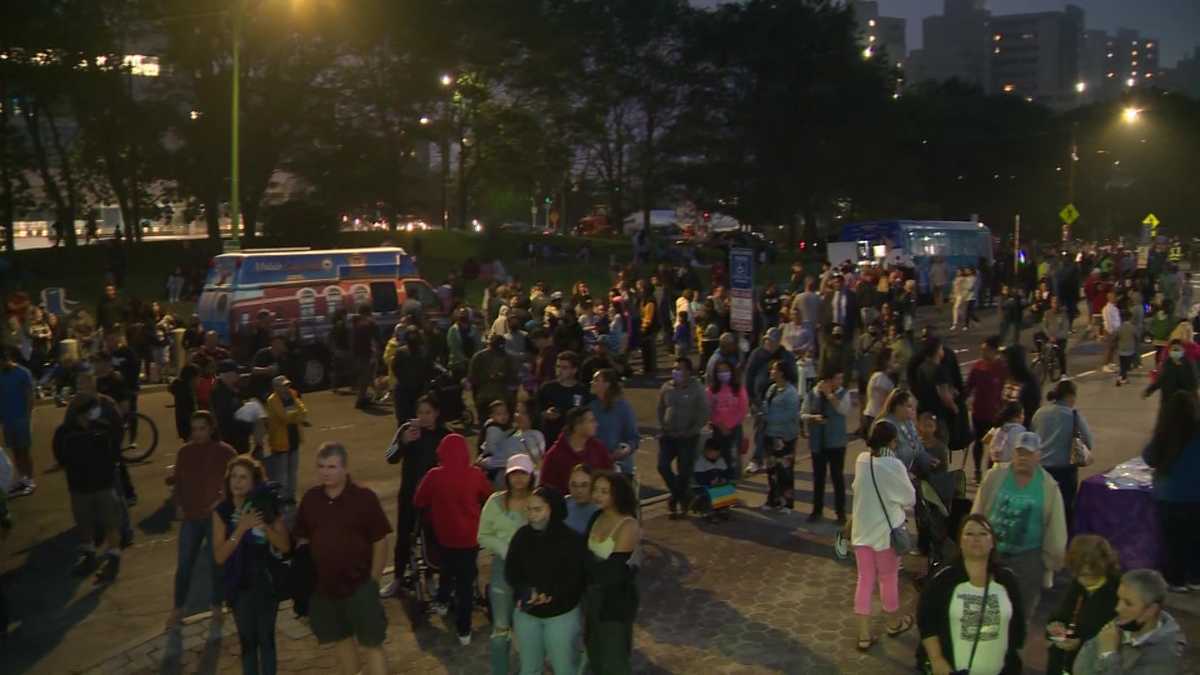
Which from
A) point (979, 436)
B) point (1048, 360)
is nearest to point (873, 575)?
point (979, 436)

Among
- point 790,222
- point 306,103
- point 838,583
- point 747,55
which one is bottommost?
point 838,583

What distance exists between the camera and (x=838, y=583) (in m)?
8.66

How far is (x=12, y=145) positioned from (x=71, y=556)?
32.1m

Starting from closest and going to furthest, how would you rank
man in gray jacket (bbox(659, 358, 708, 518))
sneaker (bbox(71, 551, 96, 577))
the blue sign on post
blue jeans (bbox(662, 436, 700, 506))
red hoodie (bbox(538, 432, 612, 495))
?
red hoodie (bbox(538, 432, 612, 495)) → sneaker (bbox(71, 551, 96, 577)) → man in gray jacket (bbox(659, 358, 708, 518)) → blue jeans (bbox(662, 436, 700, 506)) → the blue sign on post

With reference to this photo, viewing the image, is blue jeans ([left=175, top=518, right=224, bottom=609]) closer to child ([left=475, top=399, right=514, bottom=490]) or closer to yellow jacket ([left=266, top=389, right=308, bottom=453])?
child ([left=475, top=399, right=514, bottom=490])

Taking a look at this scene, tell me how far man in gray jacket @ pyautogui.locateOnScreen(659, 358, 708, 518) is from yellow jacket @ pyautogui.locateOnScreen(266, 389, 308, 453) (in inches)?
144

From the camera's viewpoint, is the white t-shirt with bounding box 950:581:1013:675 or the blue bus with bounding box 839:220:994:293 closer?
the white t-shirt with bounding box 950:581:1013:675

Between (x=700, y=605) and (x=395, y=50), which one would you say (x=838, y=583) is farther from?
(x=395, y=50)

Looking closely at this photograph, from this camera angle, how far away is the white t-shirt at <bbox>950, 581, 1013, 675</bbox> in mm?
4934

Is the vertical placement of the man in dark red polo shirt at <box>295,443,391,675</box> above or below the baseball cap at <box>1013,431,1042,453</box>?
below

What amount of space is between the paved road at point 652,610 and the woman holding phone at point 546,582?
4.64 feet

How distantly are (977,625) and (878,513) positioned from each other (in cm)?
214

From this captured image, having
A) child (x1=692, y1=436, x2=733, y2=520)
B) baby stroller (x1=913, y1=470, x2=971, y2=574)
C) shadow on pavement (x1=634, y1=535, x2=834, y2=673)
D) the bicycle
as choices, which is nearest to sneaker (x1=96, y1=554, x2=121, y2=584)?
shadow on pavement (x1=634, y1=535, x2=834, y2=673)

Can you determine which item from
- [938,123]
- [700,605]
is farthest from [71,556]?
[938,123]
